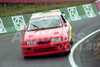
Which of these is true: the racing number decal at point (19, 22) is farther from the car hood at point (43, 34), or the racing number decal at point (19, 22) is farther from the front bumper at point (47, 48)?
the front bumper at point (47, 48)

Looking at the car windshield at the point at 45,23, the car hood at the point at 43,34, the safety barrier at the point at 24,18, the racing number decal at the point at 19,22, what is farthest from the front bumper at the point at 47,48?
the racing number decal at the point at 19,22

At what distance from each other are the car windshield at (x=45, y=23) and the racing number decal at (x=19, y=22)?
7.93 m

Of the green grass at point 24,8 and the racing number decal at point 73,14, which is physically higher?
the green grass at point 24,8

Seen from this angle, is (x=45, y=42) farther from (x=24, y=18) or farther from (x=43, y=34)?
(x=24, y=18)

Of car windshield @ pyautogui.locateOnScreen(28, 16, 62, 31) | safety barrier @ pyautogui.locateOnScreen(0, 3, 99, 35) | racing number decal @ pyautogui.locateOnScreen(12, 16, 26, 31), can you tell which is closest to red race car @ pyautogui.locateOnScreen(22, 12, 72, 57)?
car windshield @ pyautogui.locateOnScreen(28, 16, 62, 31)

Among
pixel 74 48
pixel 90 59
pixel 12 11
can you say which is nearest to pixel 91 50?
pixel 74 48

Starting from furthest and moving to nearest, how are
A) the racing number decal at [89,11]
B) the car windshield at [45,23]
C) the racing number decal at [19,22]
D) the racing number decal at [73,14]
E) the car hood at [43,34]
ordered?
the racing number decal at [89,11], the racing number decal at [73,14], the racing number decal at [19,22], the car windshield at [45,23], the car hood at [43,34]

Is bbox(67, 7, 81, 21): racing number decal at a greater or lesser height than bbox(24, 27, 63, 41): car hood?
lesser

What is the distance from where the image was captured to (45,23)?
11.7m

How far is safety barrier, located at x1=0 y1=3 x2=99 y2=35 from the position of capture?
63.8ft

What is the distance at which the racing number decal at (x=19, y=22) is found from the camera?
19872 millimetres

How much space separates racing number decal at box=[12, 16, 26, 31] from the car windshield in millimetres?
7926

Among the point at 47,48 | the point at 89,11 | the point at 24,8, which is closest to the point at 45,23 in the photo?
the point at 47,48

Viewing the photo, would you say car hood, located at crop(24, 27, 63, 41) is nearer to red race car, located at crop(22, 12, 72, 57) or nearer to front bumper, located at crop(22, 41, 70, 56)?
red race car, located at crop(22, 12, 72, 57)
